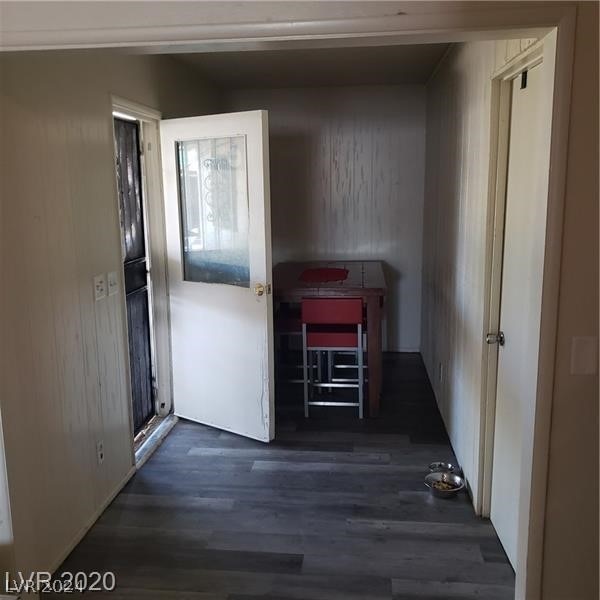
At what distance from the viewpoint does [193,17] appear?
1.51 metres

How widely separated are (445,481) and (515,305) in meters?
1.11

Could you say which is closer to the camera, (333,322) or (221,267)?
(221,267)

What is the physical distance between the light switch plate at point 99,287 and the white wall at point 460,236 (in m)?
1.75

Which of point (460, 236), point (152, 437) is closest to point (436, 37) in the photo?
point (460, 236)

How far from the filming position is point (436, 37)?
1.52 metres

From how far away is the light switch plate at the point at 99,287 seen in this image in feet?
8.72

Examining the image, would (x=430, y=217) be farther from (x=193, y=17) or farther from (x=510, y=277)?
(x=193, y=17)

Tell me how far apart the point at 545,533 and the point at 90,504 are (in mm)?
1932

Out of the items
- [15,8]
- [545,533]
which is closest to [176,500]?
[545,533]

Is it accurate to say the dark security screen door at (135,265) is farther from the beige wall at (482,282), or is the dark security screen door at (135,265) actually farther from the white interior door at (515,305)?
the white interior door at (515,305)

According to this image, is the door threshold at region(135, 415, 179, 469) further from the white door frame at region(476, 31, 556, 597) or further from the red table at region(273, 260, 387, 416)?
the white door frame at region(476, 31, 556, 597)

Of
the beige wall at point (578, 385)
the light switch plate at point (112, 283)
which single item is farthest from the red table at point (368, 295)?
the beige wall at point (578, 385)

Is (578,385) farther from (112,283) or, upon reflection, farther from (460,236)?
(112,283)

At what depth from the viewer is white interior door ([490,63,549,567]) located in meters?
2.07
